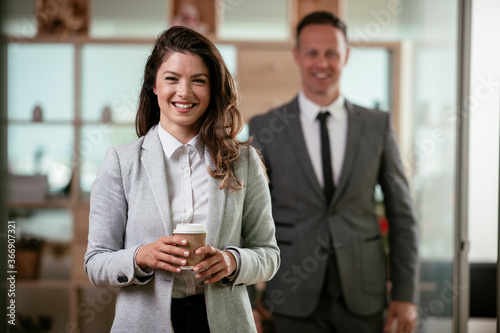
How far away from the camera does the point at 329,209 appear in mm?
1890

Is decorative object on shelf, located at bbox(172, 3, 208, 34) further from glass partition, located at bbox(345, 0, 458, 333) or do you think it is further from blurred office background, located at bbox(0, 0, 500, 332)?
glass partition, located at bbox(345, 0, 458, 333)

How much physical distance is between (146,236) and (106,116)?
2.92 meters

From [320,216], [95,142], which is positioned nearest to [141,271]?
[320,216]

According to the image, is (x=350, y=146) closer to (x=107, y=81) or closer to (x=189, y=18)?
(x=189, y=18)

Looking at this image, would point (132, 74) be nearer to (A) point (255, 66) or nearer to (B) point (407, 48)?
(A) point (255, 66)

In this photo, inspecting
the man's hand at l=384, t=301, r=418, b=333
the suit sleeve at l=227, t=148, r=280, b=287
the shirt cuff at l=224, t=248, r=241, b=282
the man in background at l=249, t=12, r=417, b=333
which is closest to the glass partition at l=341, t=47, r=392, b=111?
the man in background at l=249, t=12, r=417, b=333

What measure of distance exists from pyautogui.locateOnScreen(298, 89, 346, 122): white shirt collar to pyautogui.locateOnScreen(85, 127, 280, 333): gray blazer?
802mm

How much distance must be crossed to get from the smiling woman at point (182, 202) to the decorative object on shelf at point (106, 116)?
2.77m

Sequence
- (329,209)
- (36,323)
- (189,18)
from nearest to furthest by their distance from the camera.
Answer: (329,209) < (36,323) < (189,18)

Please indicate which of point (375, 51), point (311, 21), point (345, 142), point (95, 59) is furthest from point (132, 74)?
point (345, 142)

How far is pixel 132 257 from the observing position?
1105mm

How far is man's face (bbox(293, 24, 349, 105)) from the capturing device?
2021mm

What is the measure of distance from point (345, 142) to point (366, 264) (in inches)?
17.0

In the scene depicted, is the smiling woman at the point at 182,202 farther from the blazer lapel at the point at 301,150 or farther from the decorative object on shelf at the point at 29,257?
the decorative object on shelf at the point at 29,257
